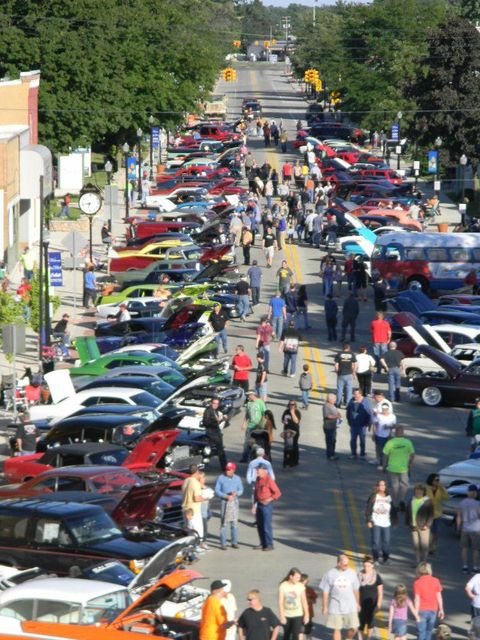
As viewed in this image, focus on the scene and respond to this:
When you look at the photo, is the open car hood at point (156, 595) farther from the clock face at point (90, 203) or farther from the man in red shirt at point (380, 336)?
the clock face at point (90, 203)

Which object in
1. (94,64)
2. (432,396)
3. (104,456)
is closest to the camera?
(104,456)

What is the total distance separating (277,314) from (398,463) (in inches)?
644

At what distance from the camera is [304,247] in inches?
2458

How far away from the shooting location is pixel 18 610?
59.2 ft

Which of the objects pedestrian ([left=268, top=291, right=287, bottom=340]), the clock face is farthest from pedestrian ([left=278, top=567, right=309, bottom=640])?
the clock face

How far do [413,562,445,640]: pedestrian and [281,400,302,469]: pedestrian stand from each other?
1003 cm

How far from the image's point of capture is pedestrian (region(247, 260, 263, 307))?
47.0m

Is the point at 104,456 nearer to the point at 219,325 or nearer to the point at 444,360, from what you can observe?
the point at 444,360

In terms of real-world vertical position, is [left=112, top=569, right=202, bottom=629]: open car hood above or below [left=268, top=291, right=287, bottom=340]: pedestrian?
above

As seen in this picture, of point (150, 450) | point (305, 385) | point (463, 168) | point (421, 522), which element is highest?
point (421, 522)

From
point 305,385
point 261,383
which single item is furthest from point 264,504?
point 305,385

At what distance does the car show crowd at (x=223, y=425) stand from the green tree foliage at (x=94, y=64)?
1185cm

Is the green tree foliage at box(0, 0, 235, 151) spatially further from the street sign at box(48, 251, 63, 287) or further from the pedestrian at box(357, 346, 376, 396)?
the pedestrian at box(357, 346, 376, 396)

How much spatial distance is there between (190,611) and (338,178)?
58.0m
